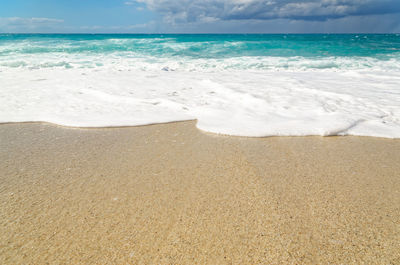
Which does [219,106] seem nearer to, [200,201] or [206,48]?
[200,201]

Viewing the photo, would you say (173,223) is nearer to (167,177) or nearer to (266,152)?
(167,177)

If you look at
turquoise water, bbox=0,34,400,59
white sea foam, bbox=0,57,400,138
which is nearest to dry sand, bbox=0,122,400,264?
white sea foam, bbox=0,57,400,138

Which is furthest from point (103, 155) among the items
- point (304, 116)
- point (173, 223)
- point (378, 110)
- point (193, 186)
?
point (378, 110)

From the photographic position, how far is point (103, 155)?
6.81ft

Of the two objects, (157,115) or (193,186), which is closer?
(193,186)

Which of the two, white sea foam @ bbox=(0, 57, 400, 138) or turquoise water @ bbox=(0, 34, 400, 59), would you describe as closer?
white sea foam @ bbox=(0, 57, 400, 138)

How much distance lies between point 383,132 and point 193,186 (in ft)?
7.00

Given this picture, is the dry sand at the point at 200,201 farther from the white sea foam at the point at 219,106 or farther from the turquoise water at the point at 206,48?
the turquoise water at the point at 206,48

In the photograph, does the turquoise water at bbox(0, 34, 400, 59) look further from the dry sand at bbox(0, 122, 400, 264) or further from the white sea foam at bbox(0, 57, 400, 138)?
the dry sand at bbox(0, 122, 400, 264)

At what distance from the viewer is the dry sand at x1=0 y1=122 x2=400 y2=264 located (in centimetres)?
111

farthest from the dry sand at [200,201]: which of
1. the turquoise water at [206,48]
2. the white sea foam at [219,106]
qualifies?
the turquoise water at [206,48]

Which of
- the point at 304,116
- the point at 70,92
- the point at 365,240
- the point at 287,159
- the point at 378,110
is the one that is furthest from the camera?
the point at 70,92

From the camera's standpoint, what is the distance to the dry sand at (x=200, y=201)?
111 centimetres

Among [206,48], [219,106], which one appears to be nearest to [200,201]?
[219,106]
